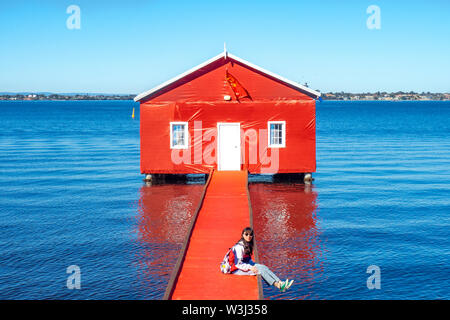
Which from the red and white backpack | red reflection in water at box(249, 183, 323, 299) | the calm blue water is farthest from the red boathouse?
the red and white backpack

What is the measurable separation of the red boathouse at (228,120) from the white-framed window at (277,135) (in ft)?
0.19

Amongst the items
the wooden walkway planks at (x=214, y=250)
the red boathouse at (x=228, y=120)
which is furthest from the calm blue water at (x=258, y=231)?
the red boathouse at (x=228, y=120)

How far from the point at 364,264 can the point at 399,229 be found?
5154 millimetres

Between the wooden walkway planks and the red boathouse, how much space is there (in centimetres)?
475

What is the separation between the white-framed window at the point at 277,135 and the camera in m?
29.3

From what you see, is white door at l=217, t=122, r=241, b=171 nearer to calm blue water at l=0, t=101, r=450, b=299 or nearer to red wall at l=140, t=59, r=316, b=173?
red wall at l=140, t=59, r=316, b=173

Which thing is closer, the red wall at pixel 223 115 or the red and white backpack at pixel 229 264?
the red and white backpack at pixel 229 264

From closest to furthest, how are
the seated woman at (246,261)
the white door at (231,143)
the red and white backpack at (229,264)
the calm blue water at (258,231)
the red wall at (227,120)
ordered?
the seated woman at (246,261) < the red and white backpack at (229,264) < the calm blue water at (258,231) < the red wall at (227,120) < the white door at (231,143)

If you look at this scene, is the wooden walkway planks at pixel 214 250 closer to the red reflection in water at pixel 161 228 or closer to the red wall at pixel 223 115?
the red reflection in water at pixel 161 228

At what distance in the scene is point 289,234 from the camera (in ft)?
65.2

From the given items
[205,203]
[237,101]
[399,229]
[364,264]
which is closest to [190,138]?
[237,101]

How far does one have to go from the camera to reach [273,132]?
96.6 feet

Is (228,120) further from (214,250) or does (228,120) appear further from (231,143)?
(214,250)

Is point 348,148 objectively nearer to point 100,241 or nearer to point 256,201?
point 256,201
